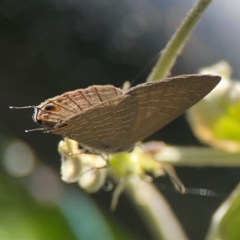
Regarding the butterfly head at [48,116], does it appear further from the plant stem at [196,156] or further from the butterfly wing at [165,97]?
the plant stem at [196,156]

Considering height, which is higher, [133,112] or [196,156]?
[133,112]

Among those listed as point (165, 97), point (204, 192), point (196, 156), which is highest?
point (165, 97)

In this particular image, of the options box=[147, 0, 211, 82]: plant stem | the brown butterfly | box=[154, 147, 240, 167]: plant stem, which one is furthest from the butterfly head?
box=[154, 147, 240, 167]: plant stem

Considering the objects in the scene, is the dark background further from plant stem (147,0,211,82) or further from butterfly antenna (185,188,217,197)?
plant stem (147,0,211,82)

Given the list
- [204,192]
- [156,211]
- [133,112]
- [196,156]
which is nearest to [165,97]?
[133,112]

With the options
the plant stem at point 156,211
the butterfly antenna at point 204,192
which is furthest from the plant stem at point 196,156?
the butterfly antenna at point 204,192

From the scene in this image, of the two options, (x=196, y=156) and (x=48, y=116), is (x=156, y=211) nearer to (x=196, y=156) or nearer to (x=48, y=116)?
(x=196, y=156)

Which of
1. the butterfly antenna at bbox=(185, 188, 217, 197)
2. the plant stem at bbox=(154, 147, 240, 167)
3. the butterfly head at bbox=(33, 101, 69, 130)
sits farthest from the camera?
the butterfly antenna at bbox=(185, 188, 217, 197)
